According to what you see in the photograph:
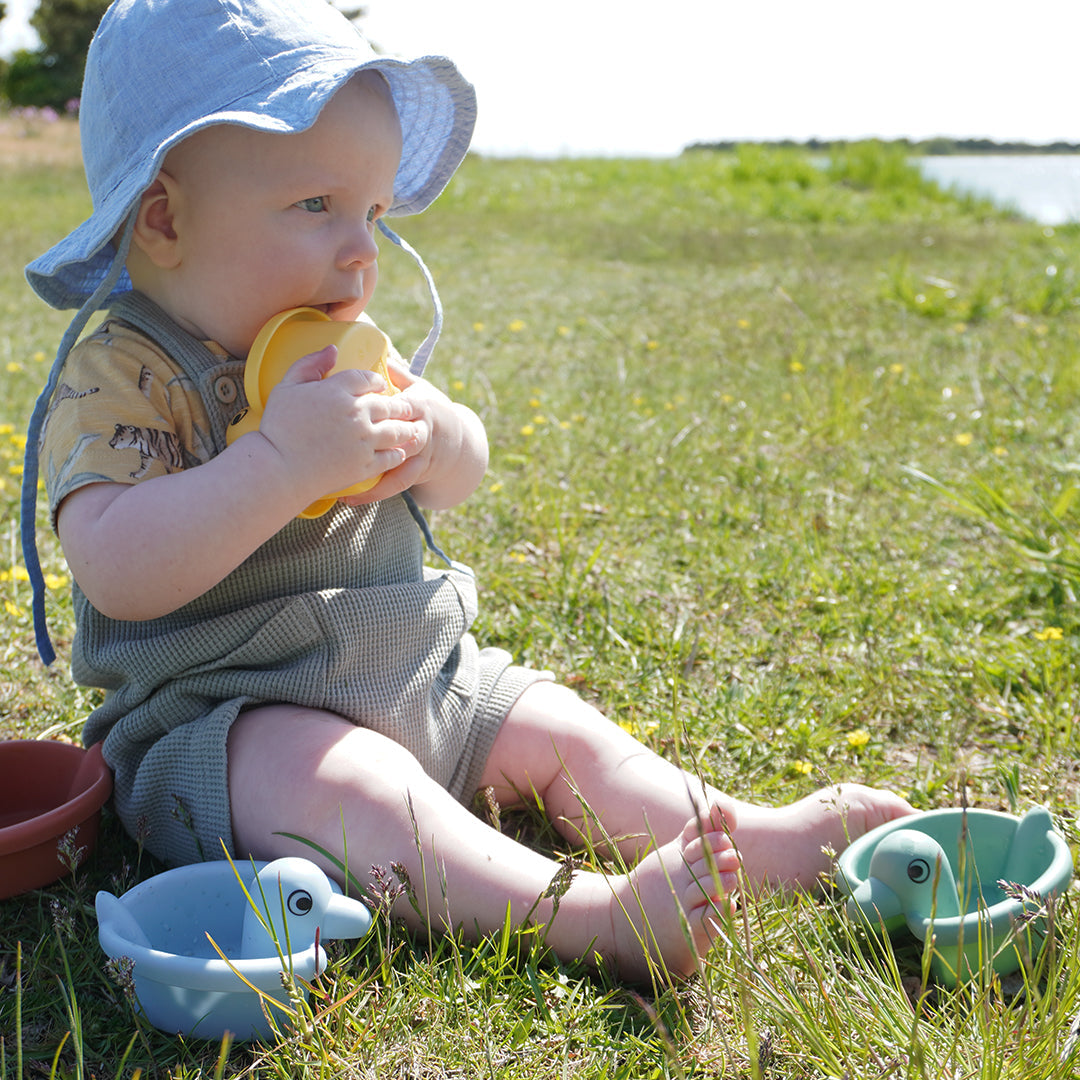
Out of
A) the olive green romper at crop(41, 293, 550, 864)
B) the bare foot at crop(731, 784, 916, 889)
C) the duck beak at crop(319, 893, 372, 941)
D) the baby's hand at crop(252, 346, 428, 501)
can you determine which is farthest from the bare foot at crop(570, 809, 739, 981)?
the baby's hand at crop(252, 346, 428, 501)

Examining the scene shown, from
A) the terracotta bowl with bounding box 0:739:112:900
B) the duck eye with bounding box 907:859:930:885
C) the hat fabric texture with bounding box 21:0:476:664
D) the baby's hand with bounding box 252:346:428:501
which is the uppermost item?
the hat fabric texture with bounding box 21:0:476:664

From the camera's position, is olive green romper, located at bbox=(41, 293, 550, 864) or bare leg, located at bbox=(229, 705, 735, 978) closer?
bare leg, located at bbox=(229, 705, 735, 978)

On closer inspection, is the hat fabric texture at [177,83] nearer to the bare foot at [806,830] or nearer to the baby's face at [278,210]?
the baby's face at [278,210]

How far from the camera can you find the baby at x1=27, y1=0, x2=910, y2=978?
4.89 ft

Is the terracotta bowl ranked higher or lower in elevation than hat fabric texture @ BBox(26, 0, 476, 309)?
lower

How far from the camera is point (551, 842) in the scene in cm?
181

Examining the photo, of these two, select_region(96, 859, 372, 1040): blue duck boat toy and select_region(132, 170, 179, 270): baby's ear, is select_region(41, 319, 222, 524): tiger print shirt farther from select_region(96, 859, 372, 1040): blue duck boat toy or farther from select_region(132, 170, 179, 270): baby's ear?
select_region(96, 859, 372, 1040): blue duck boat toy

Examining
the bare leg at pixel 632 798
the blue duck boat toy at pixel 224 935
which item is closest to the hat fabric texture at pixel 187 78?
the blue duck boat toy at pixel 224 935

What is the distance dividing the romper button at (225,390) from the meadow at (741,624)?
2.51 feet

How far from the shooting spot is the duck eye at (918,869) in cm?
147

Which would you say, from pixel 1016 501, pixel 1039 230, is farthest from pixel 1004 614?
pixel 1039 230

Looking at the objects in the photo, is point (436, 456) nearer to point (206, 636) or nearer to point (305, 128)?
point (206, 636)

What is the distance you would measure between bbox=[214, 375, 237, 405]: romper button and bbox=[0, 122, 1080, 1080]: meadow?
0.76 meters

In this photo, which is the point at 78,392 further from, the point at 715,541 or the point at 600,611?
the point at 715,541
